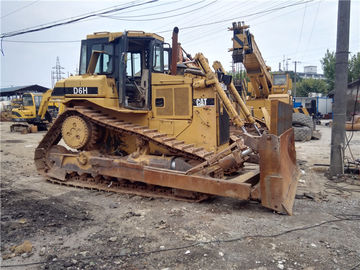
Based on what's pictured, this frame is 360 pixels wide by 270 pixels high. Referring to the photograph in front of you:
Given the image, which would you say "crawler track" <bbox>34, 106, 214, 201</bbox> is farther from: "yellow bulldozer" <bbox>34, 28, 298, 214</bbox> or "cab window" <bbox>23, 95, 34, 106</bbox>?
"cab window" <bbox>23, 95, 34, 106</bbox>

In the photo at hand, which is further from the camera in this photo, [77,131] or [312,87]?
[312,87]

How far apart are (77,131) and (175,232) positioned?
3368 millimetres

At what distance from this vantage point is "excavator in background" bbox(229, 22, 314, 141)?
9453 millimetres

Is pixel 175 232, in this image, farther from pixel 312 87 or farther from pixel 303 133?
pixel 312 87

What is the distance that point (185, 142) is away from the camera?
5.97 m

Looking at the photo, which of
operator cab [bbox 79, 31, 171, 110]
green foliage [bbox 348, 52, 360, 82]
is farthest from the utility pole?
green foliage [bbox 348, 52, 360, 82]

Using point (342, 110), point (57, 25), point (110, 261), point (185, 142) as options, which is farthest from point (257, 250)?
point (57, 25)

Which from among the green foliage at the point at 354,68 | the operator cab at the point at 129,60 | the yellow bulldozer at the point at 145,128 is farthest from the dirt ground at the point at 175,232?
the green foliage at the point at 354,68

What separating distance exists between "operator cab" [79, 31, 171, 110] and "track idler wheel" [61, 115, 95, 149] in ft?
2.90

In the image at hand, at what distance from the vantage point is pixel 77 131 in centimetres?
623

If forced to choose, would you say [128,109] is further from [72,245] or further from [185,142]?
[72,245]

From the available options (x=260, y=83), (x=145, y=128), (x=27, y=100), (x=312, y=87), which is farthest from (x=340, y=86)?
(x=312, y=87)

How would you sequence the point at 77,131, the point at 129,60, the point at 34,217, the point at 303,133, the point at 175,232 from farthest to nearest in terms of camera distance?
the point at 303,133, the point at 129,60, the point at 77,131, the point at 34,217, the point at 175,232

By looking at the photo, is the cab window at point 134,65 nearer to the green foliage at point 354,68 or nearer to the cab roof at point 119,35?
the cab roof at point 119,35
